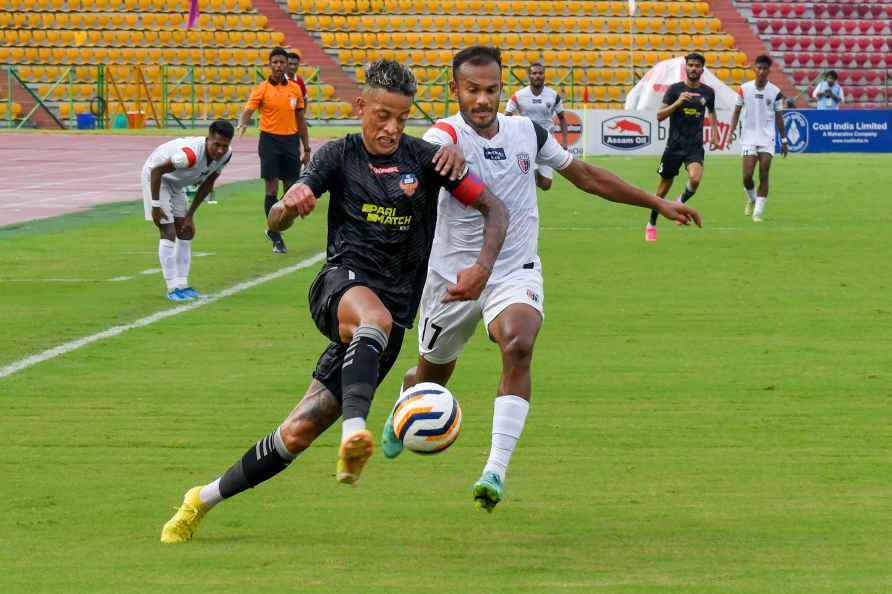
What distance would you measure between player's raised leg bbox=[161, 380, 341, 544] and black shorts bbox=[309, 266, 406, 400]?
57 mm

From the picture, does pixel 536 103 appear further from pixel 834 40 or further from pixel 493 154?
pixel 834 40

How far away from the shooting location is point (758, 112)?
26078 millimetres

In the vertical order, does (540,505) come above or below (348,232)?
below

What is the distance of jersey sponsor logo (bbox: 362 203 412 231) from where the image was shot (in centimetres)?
662

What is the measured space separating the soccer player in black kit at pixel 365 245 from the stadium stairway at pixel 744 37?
159 ft

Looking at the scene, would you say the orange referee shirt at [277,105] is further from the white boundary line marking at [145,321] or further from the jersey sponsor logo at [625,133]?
the jersey sponsor logo at [625,133]

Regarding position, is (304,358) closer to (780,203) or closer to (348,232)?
(348,232)

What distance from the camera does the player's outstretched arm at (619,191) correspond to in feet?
25.0

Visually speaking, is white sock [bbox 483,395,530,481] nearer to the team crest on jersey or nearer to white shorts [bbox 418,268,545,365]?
white shorts [bbox 418,268,545,365]

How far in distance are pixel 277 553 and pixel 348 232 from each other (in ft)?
4.34

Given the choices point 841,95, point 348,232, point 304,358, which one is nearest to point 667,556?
point 348,232

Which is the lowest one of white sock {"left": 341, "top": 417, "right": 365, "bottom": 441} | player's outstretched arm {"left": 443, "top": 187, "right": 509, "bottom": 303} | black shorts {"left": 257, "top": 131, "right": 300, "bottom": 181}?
black shorts {"left": 257, "top": 131, "right": 300, "bottom": 181}

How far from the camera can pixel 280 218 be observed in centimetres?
642

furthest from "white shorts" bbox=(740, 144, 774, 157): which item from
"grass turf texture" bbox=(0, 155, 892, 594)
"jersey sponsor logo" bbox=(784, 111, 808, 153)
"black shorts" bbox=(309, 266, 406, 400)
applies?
"jersey sponsor logo" bbox=(784, 111, 808, 153)
